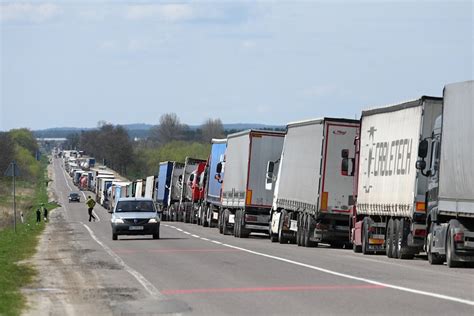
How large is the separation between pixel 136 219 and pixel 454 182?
58.6ft

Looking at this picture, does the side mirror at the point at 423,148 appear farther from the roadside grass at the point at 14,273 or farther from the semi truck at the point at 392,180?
the roadside grass at the point at 14,273

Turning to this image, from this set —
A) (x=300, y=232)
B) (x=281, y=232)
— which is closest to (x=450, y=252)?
(x=300, y=232)

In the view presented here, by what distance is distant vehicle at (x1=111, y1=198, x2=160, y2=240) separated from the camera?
42.0m

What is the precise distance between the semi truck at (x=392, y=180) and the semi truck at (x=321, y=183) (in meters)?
1.19

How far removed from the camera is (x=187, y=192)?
74.1 metres

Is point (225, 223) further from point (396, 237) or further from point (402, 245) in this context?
point (402, 245)

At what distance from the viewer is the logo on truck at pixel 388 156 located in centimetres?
2978

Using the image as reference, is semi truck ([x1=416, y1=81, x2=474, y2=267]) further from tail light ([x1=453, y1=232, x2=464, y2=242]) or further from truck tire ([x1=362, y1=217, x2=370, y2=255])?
truck tire ([x1=362, y1=217, x2=370, y2=255])

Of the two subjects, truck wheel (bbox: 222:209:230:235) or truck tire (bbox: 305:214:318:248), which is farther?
truck wheel (bbox: 222:209:230:235)

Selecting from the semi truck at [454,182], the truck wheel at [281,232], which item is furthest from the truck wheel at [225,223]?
the semi truck at [454,182]

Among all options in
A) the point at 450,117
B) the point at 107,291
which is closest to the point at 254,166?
the point at 450,117

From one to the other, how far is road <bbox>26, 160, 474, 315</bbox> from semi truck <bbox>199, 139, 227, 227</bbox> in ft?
73.3

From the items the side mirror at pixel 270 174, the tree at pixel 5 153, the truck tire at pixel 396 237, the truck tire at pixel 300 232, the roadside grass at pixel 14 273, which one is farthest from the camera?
the tree at pixel 5 153

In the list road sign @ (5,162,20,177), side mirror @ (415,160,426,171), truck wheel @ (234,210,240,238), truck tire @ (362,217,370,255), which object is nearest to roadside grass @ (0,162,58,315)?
road sign @ (5,162,20,177)
